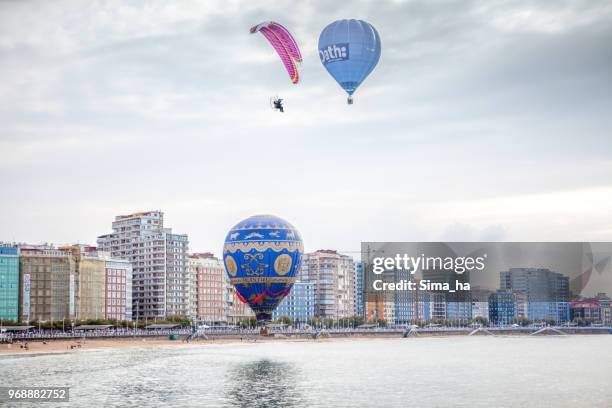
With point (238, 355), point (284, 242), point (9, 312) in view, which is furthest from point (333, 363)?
point (9, 312)

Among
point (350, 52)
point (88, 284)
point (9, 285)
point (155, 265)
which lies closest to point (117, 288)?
point (88, 284)

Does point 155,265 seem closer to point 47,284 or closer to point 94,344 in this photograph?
point 47,284

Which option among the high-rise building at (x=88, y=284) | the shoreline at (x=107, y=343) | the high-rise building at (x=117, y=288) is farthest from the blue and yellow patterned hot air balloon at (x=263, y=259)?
the high-rise building at (x=117, y=288)

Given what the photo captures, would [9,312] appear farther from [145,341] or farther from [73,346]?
[73,346]

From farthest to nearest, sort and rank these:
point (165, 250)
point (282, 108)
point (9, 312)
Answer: point (165, 250) → point (9, 312) → point (282, 108)

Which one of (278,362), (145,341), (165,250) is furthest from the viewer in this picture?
(165,250)

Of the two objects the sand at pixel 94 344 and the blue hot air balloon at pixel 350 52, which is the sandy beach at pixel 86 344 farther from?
the blue hot air balloon at pixel 350 52
